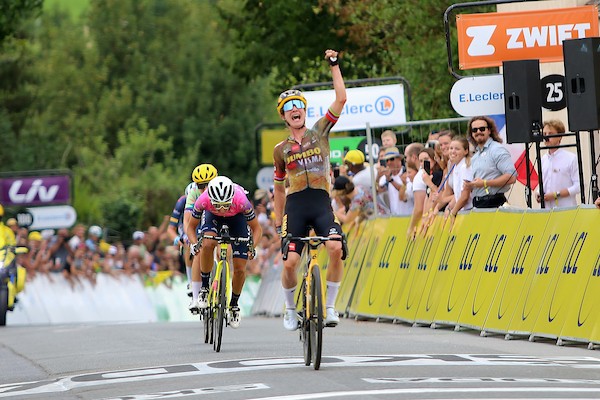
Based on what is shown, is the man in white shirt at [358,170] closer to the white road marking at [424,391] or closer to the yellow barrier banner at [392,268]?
the yellow barrier banner at [392,268]

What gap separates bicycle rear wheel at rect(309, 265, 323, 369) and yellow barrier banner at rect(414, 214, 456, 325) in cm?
537

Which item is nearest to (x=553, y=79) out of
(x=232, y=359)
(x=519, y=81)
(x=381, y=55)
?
(x=519, y=81)

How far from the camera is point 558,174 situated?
1834cm

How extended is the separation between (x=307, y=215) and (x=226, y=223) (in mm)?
3584

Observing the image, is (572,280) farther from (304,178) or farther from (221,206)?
(221,206)

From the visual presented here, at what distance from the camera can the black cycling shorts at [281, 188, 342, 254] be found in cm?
1394

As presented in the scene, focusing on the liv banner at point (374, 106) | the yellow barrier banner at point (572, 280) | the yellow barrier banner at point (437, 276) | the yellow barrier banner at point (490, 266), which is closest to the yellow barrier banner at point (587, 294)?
the yellow barrier banner at point (572, 280)

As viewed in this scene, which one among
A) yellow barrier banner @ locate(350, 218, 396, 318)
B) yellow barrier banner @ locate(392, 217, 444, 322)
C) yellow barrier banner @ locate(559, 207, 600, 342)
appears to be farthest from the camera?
yellow barrier banner @ locate(350, 218, 396, 318)

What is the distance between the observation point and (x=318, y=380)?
40.0ft

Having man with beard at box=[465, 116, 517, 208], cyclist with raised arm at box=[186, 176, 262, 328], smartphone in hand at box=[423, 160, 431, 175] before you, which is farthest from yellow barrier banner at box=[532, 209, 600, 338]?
smartphone in hand at box=[423, 160, 431, 175]

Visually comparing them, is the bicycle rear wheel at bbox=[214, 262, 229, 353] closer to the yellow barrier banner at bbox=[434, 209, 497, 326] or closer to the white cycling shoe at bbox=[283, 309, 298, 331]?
the white cycling shoe at bbox=[283, 309, 298, 331]

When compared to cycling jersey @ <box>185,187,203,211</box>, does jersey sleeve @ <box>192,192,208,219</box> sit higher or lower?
lower

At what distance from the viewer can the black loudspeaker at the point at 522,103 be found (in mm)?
17938

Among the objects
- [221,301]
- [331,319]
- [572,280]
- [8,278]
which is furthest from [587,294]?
[8,278]
